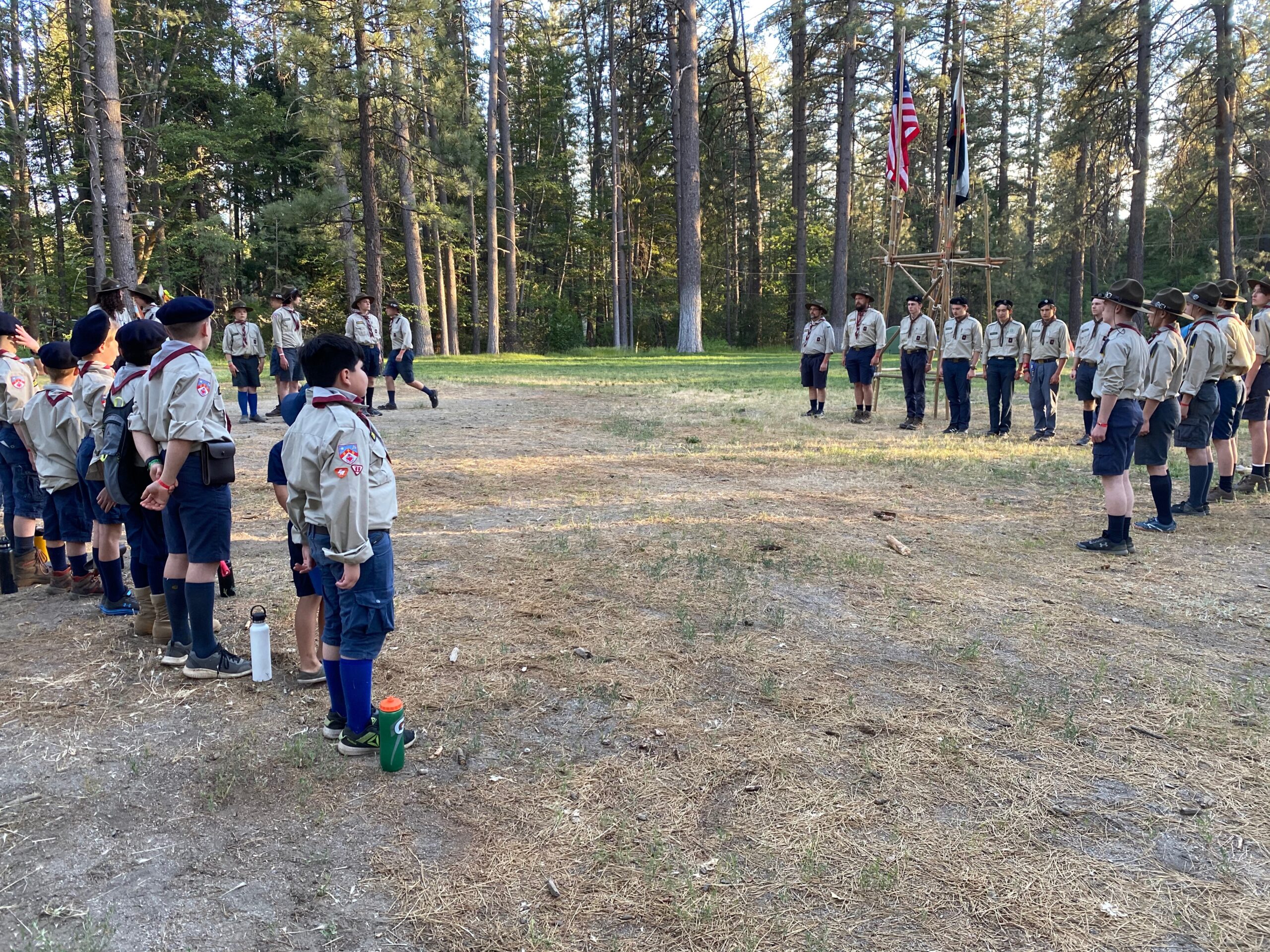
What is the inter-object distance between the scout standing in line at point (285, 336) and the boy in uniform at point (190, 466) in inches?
385

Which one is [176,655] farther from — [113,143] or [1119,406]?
[113,143]

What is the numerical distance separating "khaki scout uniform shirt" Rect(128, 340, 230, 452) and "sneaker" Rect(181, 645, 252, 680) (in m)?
1.15

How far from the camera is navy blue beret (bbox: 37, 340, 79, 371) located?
536cm

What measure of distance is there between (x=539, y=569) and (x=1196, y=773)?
4.19m

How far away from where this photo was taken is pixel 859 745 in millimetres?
3678

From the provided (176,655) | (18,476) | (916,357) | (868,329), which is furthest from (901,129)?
(176,655)

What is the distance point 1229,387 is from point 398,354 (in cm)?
1258

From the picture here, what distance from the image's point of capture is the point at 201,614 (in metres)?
4.35

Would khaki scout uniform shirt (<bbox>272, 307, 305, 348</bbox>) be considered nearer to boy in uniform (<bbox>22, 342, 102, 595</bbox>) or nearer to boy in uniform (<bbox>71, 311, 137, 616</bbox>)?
boy in uniform (<bbox>22, 342, 102, 595</bbox>)

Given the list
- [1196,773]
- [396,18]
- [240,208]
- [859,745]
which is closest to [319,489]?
[859,745]

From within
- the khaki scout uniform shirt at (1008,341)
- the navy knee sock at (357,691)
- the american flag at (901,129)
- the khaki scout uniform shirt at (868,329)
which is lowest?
the navy knee sock at (357,691)

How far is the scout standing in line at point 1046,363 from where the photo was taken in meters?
11.8

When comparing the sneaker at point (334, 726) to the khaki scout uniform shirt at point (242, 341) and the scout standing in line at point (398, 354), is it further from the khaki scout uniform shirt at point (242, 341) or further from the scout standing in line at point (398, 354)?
the scout standing in line at point (398, 354)

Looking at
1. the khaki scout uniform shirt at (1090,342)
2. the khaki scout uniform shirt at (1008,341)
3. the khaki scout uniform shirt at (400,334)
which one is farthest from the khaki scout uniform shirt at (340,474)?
the khaki scout uniform shirt at (400,334)
